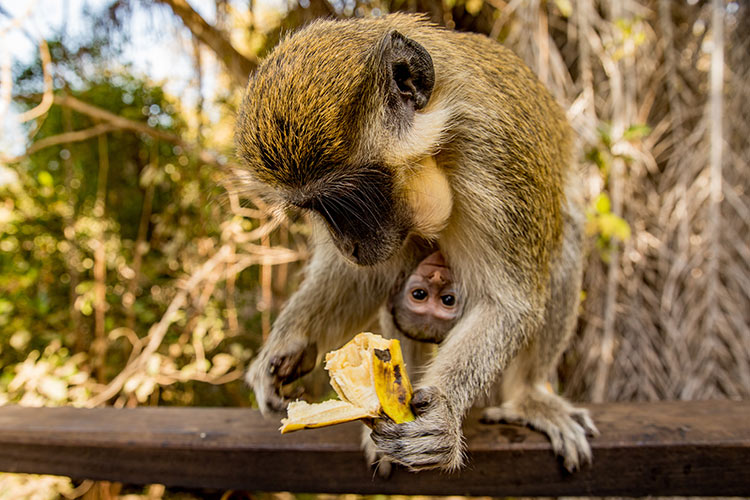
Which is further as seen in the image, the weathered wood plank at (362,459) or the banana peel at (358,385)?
the weathered wood plank at (362,459)

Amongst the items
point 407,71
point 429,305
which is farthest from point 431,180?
point 429,305

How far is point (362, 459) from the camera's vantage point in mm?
1418

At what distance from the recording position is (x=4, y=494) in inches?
114

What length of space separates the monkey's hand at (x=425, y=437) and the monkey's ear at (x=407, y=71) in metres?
0.66

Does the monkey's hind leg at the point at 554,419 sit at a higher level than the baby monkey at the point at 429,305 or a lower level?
lower

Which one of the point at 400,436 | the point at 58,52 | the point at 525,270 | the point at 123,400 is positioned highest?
the point at 58,52

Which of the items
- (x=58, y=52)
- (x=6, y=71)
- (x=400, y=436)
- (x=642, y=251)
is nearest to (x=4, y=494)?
(x=6, y=71)

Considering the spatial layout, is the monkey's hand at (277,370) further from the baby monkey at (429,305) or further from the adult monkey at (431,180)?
the baby monkey at (429,305)

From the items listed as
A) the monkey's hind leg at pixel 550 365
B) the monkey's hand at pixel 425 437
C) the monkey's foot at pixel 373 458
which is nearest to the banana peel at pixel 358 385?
the monkey's hand at pixel 425 437

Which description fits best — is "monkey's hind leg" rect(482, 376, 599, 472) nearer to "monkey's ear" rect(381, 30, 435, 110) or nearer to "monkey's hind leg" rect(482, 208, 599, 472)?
"monkey's hind leg" rect(482, 208, 599, 472)

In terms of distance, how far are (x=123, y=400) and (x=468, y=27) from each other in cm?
332

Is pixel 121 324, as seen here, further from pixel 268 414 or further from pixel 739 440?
pixel 739 440

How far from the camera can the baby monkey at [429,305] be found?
4.99 ft

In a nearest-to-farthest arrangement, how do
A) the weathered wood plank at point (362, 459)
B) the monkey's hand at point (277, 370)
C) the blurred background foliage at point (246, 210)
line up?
the weathered wood plank at point (362, 459) < the monkey's hand at point (277, 370) < the blurred background foliage at point (246, 210)
